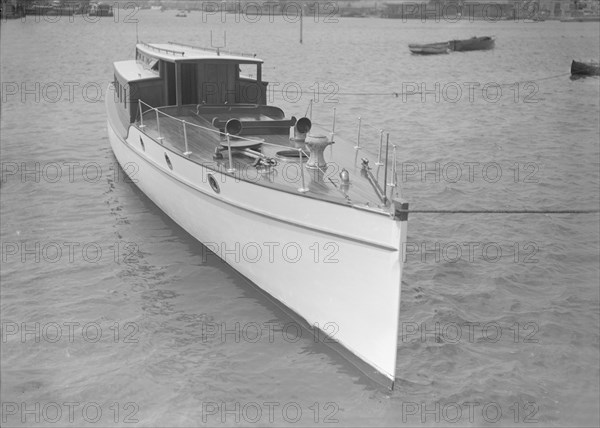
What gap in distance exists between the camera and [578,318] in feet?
37.8

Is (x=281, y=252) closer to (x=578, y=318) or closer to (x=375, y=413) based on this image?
(x=375, y=413)

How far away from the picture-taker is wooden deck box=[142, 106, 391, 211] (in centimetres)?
976

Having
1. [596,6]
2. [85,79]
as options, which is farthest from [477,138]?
[596,6]

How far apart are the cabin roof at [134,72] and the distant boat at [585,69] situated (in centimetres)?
3926

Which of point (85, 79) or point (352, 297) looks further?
point (85, 79)

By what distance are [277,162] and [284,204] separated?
5.83 feet

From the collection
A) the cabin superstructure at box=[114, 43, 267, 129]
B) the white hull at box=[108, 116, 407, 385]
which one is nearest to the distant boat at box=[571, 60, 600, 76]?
the cabin superstructure at box=[114, 43, 267, 129]

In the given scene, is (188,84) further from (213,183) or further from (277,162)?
(277,162)

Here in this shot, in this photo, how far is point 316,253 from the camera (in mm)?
9562

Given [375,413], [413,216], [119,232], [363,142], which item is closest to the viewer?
[375,413]

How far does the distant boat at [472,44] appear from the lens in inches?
3162

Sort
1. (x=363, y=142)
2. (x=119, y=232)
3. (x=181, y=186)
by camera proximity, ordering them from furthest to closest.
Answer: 1. (x=363, y=142)
2. (x=119, y=232)
3. (x=181, y=186)

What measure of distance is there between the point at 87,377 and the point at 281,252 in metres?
3.50

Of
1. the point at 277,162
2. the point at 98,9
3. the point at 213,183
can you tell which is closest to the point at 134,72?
the point at 213,183
